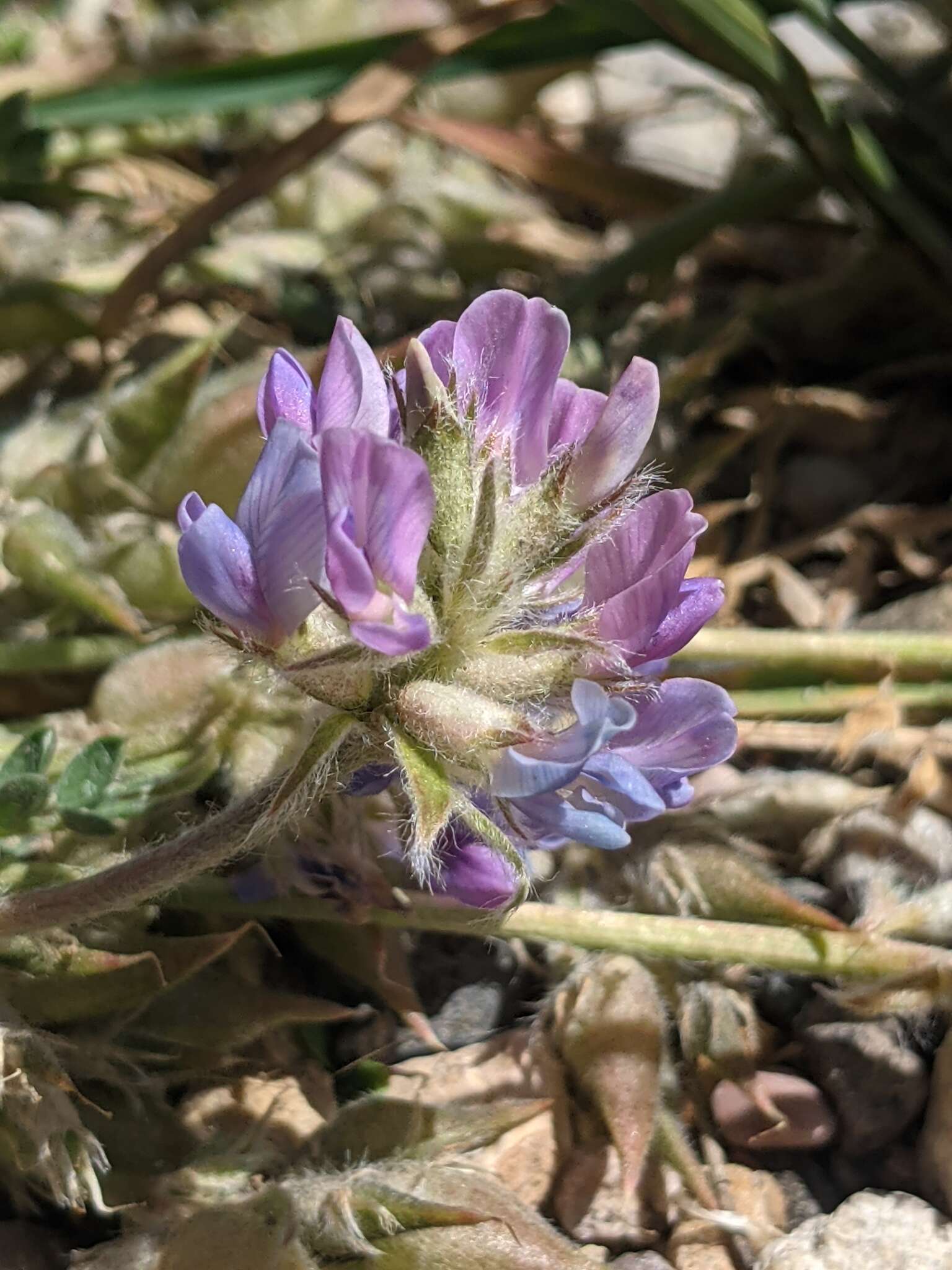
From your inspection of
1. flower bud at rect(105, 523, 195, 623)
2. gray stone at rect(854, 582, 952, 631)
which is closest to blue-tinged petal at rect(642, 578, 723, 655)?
flower bud at rect(105, 523, 195, 623)

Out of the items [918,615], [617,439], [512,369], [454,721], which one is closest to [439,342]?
[512,369]

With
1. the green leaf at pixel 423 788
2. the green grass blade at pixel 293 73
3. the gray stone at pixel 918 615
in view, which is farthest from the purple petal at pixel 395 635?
the green grass blade at pixel 293 73

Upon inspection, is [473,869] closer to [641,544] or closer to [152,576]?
[641,544]

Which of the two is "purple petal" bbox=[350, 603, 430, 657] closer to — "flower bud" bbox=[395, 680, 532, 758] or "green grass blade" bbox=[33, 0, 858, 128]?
"flower bud" bbox=[395, 680, 532, 758]

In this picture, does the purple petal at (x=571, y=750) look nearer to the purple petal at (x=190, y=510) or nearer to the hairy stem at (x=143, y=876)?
the hairy stem at (x=143, y=876)

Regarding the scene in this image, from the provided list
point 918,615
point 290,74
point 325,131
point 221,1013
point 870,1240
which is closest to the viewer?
point 870,1240


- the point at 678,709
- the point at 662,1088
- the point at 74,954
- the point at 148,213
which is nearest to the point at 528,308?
the point at 678,709
